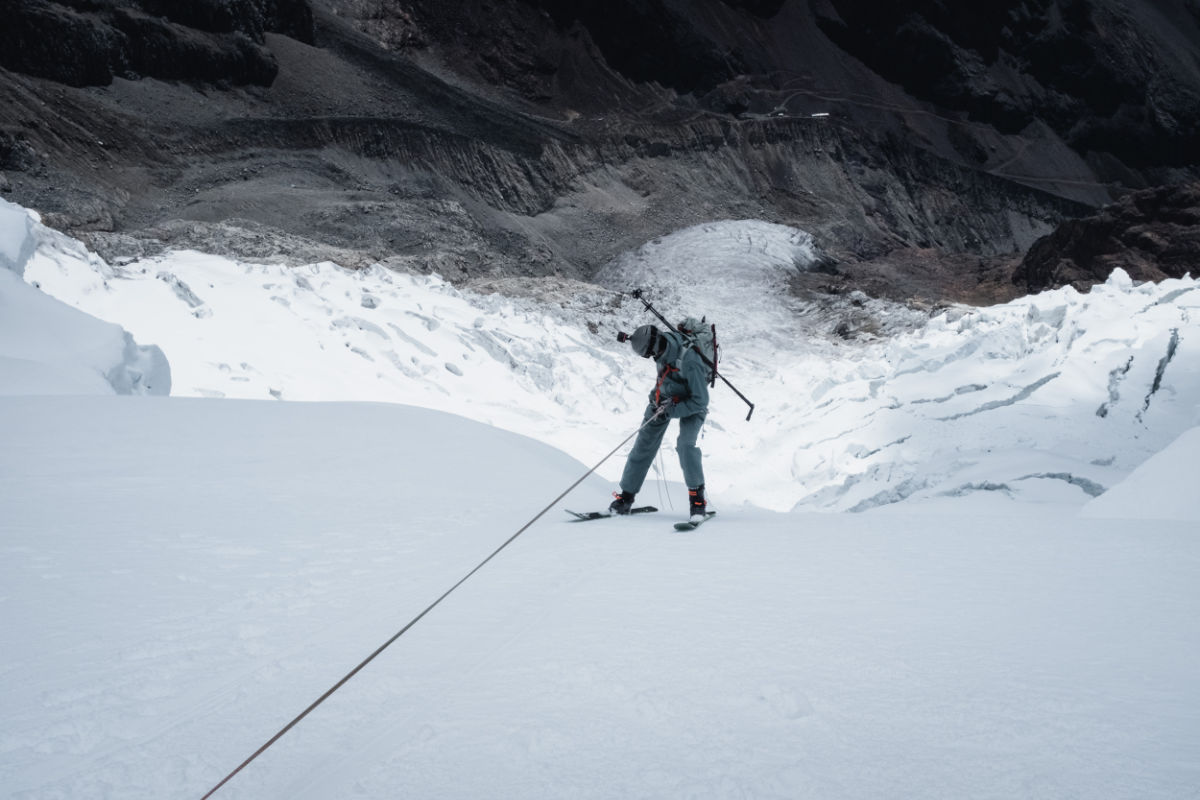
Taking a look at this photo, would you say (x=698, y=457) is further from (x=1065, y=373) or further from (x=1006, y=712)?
(x=1065, y=373)

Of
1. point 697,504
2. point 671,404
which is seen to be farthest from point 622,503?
point 671,404

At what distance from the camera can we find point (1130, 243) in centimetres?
2156

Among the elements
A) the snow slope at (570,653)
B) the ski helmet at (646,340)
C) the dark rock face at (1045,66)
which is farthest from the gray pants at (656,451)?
the dark rock face at (1045,66)

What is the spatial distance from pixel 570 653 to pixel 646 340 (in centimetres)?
338

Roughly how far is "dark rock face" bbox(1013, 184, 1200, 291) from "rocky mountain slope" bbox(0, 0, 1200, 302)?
0.12 metres

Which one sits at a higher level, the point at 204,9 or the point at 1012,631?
the point at 204,9

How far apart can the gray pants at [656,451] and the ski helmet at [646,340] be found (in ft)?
1.52

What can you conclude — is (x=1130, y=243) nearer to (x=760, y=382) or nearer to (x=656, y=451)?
(x=760, y=382)

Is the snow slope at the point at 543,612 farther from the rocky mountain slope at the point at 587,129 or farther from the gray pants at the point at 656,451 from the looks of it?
the rocky mountain slope at the point at 587,129

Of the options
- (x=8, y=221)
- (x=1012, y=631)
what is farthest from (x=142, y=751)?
(x=8, y=221)

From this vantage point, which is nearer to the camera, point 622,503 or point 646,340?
point 646,340

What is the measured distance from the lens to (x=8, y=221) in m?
7.66

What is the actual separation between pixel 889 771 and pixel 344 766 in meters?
1.26

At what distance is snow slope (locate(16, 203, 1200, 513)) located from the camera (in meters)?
8.02
